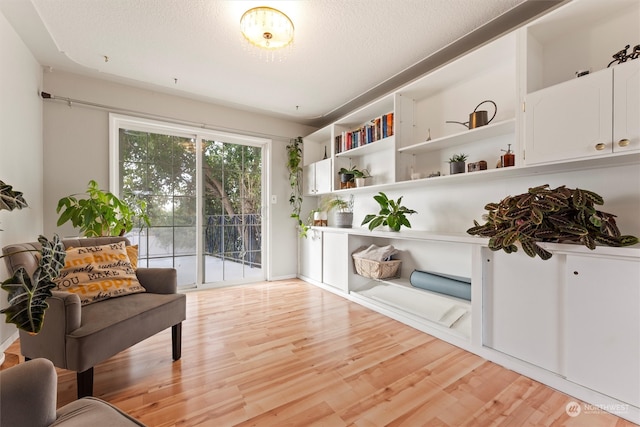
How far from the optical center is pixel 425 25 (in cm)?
195

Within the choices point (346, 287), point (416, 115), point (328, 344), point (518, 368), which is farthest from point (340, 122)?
point (518, 368)

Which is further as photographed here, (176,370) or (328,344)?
(328,344)

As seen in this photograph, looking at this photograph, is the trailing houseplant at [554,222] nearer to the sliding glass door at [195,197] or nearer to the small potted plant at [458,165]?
the small potted plant at [458,165]

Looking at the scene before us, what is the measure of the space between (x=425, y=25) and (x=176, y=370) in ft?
9.50

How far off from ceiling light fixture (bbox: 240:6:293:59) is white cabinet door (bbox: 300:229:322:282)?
7.35ft

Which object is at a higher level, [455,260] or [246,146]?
[246,146]

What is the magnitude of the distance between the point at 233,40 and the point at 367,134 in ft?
5.22

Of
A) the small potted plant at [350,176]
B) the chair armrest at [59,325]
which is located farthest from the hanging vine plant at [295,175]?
the chair armrest at [59,325]

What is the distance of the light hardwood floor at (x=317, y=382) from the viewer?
1.27 meters

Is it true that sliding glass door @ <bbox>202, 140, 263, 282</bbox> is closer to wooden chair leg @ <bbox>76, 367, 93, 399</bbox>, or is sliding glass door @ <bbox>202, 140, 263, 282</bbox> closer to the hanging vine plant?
the hanging vine plant

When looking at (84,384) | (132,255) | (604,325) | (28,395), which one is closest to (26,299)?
(28,395)

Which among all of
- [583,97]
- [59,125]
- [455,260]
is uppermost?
[59,125]

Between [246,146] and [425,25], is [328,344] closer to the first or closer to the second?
[425,25]

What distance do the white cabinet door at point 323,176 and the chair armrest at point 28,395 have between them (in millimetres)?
2972
